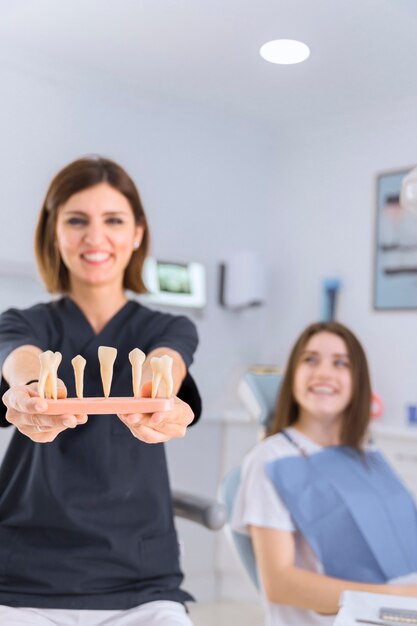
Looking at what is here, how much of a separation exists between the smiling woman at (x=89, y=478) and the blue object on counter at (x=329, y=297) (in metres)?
1.79

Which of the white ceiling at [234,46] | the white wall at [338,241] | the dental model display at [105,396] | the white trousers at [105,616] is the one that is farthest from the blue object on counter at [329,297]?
the dental model display at [105,396]

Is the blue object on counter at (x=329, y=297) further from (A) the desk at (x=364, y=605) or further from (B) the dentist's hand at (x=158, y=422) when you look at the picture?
(B) the dentist's hand at (x=158, y=422)

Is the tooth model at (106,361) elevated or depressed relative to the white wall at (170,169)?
depressed

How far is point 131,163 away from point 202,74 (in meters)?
0.67

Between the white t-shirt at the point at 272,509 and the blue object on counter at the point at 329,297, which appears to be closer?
the white t-shirt at the point at 272,509

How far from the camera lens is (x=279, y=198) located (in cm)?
331

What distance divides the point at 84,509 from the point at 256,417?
2.70 ft

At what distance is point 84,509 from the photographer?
129cm

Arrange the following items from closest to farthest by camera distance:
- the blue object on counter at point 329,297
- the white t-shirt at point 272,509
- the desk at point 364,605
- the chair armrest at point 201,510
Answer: the desk at point 364,605, the chair armrest at point 201,510, the white t-shirt at point 272,509, the blue object on counter at point 329,297

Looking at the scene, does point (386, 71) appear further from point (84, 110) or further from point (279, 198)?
point (279, 198)

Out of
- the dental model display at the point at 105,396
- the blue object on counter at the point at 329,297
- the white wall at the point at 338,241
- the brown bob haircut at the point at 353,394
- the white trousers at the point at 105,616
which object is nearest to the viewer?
the dental model display at the point at 105,396

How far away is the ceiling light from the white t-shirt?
2.65 feet

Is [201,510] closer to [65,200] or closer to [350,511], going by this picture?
[350,511]

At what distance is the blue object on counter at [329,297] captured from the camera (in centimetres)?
310
